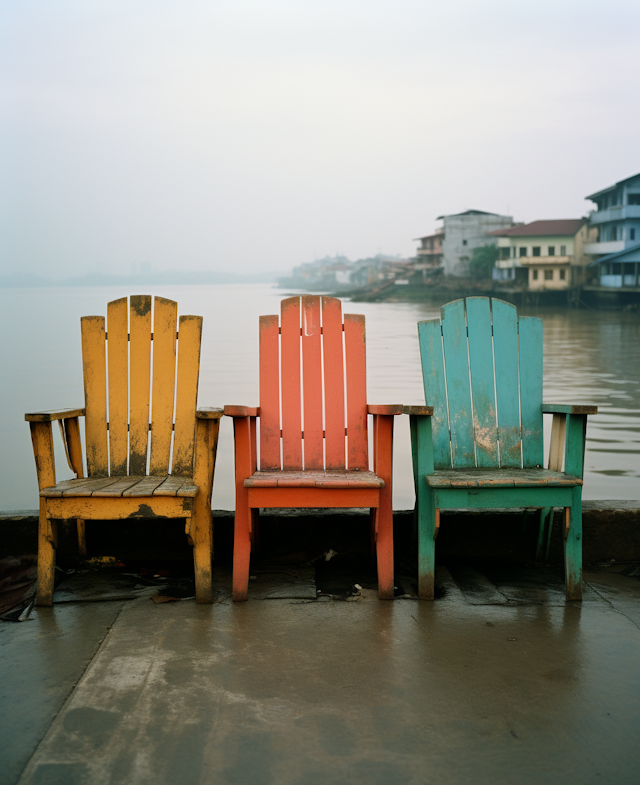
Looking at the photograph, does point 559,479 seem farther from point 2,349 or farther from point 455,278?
point 455,278

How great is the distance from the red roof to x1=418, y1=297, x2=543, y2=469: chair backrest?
2247 inches

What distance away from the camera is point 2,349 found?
24938 millimetres

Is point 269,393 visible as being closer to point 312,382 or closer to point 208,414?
point 312,382

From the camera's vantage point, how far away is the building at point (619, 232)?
45125mm

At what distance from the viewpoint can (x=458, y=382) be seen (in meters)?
3.02

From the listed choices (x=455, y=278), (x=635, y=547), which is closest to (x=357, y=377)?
(x=635, y=547)

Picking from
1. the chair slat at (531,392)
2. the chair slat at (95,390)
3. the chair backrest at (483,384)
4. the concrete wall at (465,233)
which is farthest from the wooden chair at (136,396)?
the concrete wall at (465,233)

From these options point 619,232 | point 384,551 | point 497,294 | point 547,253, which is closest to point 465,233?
point 497,294

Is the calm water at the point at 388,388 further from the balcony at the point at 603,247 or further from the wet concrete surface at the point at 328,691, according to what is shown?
the balcony at the point at 603,247

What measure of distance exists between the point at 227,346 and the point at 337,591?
778 inches

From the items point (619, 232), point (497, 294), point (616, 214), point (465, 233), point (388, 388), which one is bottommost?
point (388, 388)

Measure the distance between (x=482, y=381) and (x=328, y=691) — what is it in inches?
60.0

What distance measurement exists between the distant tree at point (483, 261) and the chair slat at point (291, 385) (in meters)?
65.9

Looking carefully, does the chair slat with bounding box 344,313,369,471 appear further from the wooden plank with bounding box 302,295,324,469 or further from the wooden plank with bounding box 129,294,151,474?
the wooden plank with bounding box 129,294,151,474
